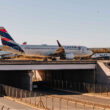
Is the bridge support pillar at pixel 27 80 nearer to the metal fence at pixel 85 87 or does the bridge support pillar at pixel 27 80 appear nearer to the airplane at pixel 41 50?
the metal fence at pixel 85 87

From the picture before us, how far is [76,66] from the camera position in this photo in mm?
62156

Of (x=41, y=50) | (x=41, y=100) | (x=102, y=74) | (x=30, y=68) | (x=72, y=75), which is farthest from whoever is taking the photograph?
(x=41, y=50)

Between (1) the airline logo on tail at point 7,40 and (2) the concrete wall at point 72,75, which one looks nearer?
(2) the concrete wall at point 72,75

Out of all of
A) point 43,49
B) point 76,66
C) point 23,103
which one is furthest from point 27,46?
point 23,103

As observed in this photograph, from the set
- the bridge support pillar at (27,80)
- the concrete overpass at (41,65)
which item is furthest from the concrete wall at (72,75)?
the bridge support pillar at (27,80)

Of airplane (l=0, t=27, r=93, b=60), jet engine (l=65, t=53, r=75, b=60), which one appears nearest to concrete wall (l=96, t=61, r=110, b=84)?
jet engine (l=65, t=53, r=75, b=60)

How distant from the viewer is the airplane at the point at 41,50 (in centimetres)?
8256

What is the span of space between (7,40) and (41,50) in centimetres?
1110

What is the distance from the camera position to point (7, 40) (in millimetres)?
85312

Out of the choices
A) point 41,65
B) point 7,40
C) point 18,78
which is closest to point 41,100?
point 41,65

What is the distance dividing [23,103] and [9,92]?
7.96 meters

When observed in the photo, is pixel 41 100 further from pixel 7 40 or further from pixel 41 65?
pixel 7 40

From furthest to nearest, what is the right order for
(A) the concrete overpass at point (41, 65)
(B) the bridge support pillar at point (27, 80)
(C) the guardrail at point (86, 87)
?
1. (B) the bridge support pillar at point (27, 80)
2. (C) the guardrail at point (86, 87)
3. (A) the concrete overpass at point (41, 65)

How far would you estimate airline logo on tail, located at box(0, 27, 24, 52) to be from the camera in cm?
8231
